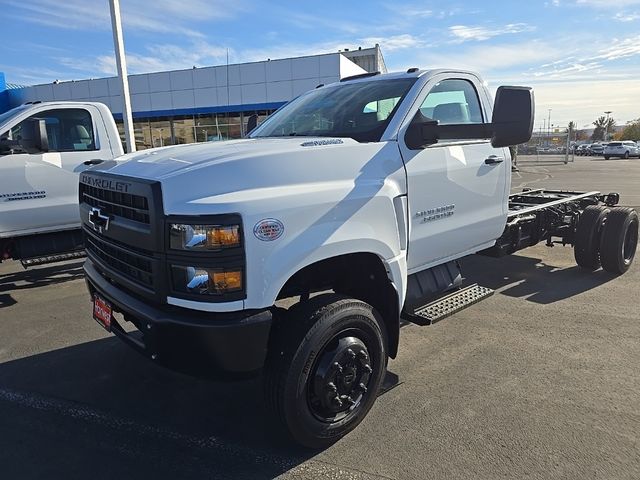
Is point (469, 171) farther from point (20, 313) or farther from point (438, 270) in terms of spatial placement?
point (20, 313)

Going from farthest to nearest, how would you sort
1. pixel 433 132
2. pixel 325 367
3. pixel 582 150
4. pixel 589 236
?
pixel 582 150
pixel 589 236
pixel 433 132
pixel 325 367

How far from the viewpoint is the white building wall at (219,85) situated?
1045 inches

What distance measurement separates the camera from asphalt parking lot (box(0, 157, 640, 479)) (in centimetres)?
279

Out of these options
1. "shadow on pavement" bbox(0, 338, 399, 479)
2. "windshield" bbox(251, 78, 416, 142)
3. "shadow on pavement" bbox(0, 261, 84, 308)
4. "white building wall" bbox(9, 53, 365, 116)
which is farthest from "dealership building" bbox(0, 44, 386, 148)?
"shadow on pavement" bbox(0, 338, 399, 479)

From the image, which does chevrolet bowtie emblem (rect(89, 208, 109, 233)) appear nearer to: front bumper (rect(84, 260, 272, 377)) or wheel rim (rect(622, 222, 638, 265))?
front bumper (rect(84, 260, 272, 377))

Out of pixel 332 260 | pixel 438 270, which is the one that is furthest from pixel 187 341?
pixel 438 270

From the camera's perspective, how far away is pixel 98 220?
3.05 metres

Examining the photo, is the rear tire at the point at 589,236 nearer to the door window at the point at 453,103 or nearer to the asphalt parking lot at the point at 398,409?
the asphalt parking lot at the point at 398,409

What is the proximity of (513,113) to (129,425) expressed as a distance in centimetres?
322

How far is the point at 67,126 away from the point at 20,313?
2.43m

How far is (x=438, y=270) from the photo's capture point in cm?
398

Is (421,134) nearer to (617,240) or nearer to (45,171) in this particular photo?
(617,240)

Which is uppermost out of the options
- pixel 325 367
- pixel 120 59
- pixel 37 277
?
pixel 120 59

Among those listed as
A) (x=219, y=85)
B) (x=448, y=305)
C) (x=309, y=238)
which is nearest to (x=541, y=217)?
(x=448, y=305)
